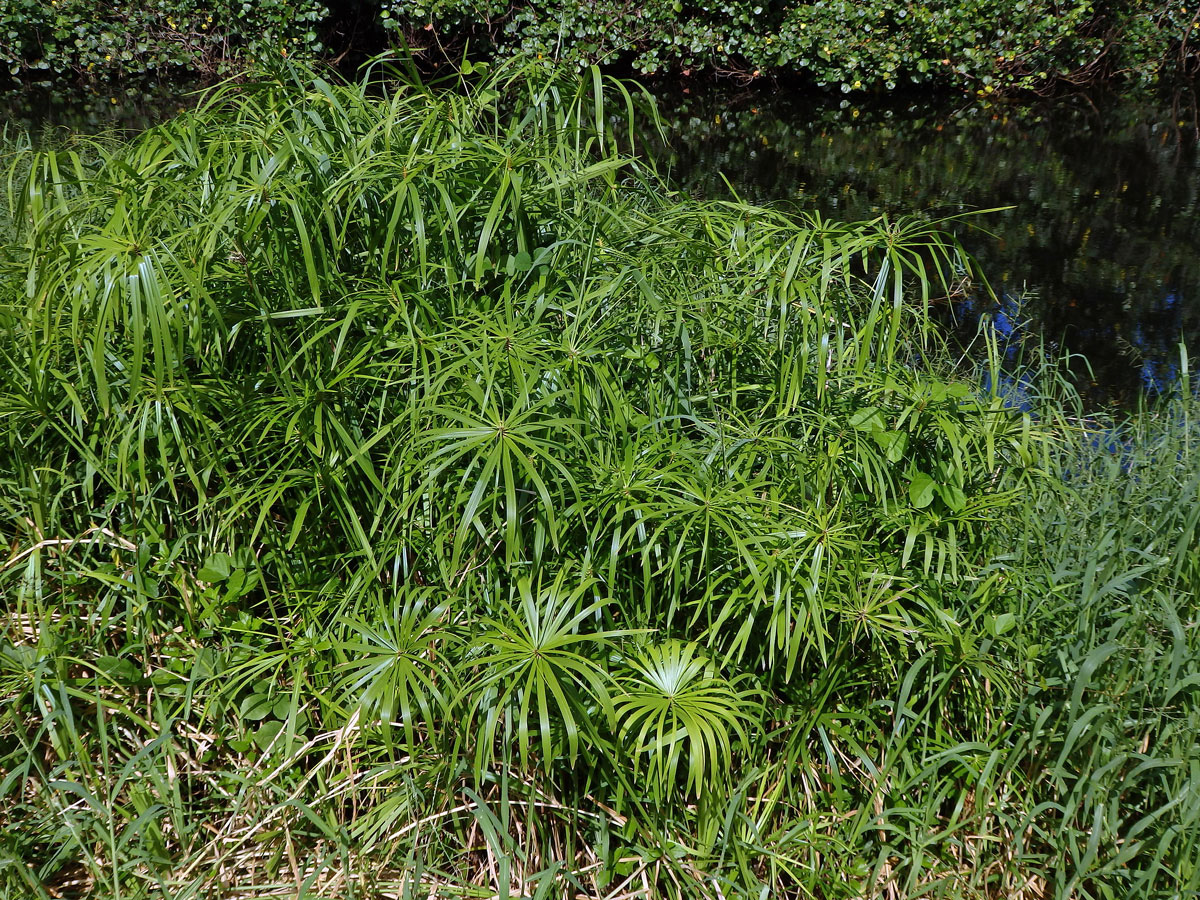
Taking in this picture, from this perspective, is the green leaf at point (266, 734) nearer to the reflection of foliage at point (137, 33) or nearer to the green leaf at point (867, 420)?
the green leaf at point (867, 420)

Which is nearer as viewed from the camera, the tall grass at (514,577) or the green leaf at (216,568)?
the tall grass at (514,577)

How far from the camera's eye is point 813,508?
5.96 ft

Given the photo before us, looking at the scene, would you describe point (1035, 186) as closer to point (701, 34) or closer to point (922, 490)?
point (701, 34)

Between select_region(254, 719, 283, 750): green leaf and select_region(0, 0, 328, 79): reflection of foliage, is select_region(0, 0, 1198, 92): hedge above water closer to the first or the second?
select_region(0, 0, 328, 79): reflection of foliage

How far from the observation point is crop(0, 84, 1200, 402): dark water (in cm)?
446

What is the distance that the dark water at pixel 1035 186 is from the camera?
443 cm

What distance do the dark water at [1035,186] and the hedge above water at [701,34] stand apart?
1.28 ft

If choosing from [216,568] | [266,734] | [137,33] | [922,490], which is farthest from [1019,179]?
[137,33]

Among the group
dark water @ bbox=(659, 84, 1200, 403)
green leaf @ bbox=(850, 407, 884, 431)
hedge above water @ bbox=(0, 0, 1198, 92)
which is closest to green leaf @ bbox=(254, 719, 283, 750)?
green leaf @ bbox=(850, 407, 884, 431)

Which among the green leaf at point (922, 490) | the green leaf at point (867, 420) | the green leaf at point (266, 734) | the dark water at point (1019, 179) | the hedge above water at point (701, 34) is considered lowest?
the green leaf at point (266, 734)

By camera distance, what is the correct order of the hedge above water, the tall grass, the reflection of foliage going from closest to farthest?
1. the tall grass
2. the hedge above water
3. the reflection of foliage

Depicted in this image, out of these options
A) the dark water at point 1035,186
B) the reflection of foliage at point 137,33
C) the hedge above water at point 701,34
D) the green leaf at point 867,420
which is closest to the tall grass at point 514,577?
the green leaf at point 867,420

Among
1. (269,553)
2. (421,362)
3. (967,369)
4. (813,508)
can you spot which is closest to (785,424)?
(813,508)

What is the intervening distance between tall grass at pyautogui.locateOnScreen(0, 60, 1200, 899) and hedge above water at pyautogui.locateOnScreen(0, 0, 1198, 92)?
21.9 feet
